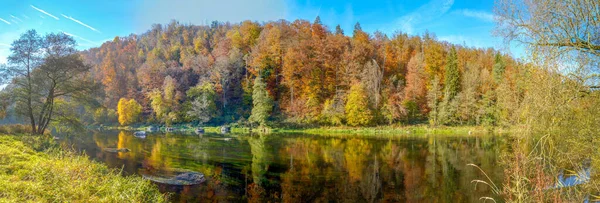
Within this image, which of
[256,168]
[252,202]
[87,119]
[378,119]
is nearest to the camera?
[252,202]

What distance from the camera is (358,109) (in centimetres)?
4366

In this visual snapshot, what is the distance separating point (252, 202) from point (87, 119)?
60576 mm

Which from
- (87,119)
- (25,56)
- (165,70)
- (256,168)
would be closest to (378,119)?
(256,168)

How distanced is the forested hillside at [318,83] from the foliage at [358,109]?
5.5 inches

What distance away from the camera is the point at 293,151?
23125mm

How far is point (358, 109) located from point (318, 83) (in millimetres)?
9436

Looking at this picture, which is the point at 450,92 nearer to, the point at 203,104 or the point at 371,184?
the point at 203,104

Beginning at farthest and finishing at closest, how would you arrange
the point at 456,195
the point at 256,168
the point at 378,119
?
the point at 378,119, the point at 256,168, the point at 456,195

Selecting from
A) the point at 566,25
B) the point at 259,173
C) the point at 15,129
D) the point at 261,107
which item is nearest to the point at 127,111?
the point at 261,107

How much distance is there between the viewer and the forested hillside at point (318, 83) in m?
44.3

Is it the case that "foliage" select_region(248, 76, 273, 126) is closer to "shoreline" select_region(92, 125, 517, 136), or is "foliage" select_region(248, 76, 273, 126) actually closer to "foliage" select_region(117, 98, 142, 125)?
"shoreline" select_region(92, 125, 517, 136)

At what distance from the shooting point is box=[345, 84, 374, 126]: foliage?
43.5m

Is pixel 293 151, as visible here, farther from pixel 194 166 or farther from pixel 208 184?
pixel 208 184

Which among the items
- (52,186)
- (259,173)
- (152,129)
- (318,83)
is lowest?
(259,173)
